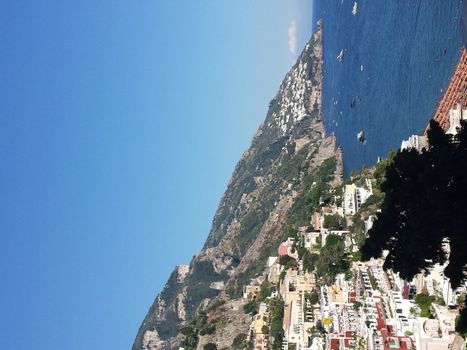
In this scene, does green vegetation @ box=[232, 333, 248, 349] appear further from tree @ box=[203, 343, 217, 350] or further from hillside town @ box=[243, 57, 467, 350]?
tree @ box=[203, 343, 217, 350]

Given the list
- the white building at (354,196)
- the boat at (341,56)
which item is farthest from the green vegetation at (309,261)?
the boat at (341,56)

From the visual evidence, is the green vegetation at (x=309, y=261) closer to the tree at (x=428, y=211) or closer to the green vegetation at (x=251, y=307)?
the green vegetation at (x=251, y=307)

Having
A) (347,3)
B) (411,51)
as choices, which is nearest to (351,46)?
(347,3)

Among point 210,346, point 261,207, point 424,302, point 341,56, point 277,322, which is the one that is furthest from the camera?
point 261,207

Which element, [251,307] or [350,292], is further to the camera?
[251,307]

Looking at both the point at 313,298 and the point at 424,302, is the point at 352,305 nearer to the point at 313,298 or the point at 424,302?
the point at 313,298

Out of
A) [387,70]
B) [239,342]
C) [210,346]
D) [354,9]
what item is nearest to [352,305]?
[239,342]
